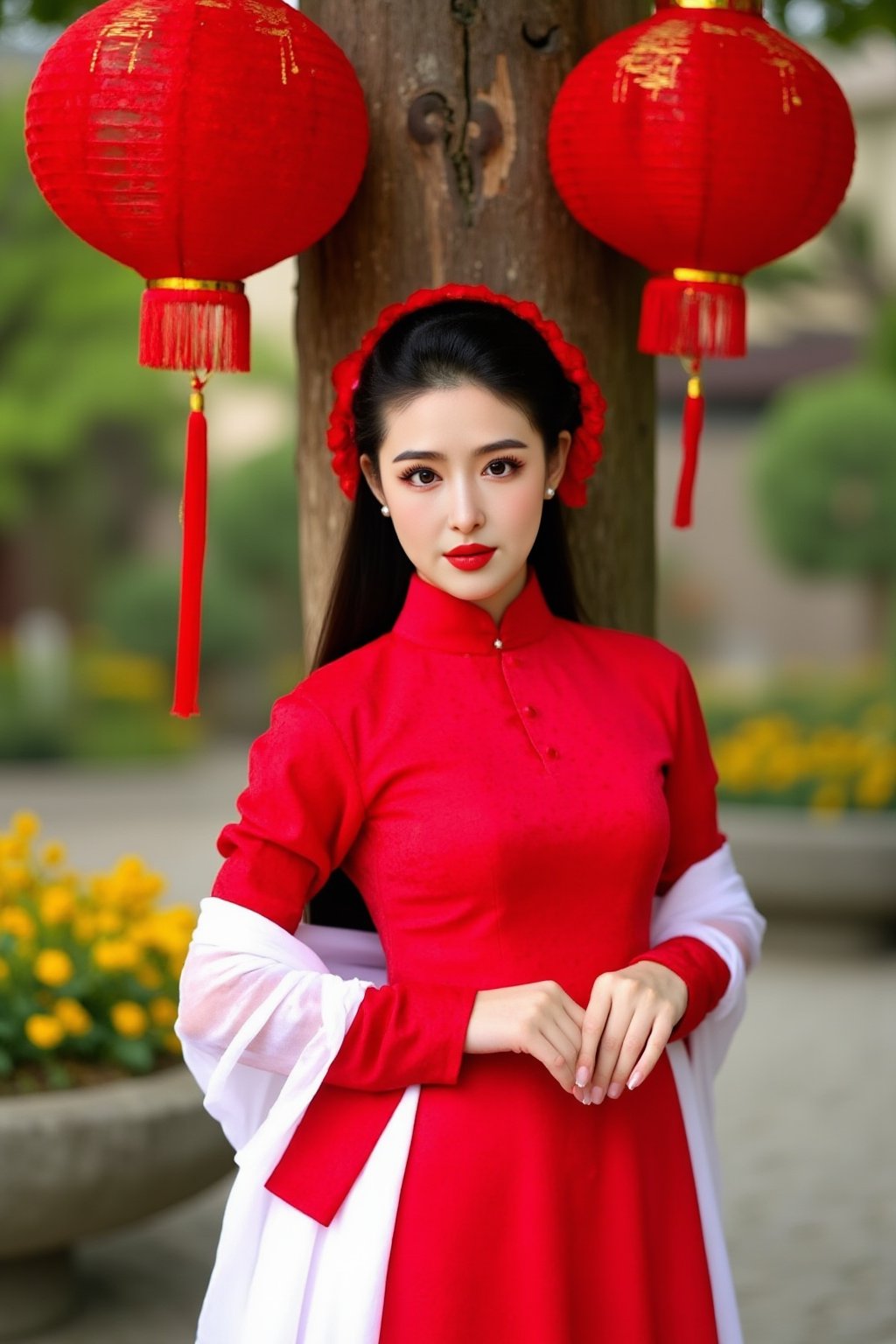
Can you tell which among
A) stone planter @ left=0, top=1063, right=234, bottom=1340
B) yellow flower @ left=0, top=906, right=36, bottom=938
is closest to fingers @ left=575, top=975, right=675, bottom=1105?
stone planter @ left=0, top=1063, right=234, bottom=1340

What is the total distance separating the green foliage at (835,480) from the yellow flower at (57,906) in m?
8.22

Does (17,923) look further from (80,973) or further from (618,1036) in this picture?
(618,1036)

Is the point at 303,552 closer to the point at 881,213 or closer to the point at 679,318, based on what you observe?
the point at 679,318

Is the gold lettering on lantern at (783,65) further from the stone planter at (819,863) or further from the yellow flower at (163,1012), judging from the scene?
the stone planter at (819,863)

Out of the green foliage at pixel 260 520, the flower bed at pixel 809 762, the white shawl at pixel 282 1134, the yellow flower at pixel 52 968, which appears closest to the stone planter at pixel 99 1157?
the yellow flower at pixel 52 968

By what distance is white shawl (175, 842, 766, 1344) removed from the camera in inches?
66.1

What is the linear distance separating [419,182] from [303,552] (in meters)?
0.55

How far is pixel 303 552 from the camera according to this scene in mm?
2455

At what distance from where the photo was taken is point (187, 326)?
194cm

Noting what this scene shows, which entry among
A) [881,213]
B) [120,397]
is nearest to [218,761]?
[120,397]

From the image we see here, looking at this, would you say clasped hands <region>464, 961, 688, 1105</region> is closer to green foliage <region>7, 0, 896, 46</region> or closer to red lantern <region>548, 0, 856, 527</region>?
red lantern <region>548, 0, 856, 527</region>

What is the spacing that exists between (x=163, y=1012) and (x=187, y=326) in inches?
54.6

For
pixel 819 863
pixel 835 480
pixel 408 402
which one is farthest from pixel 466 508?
pixel 835 480

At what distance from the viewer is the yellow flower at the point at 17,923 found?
289 centimetres
